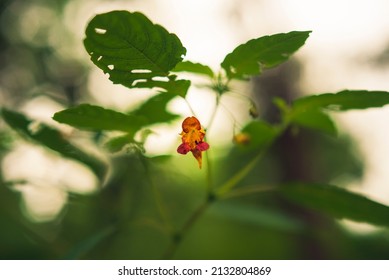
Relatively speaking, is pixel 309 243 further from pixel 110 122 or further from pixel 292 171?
pixel 110 122

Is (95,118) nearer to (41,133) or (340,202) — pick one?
(41,133)

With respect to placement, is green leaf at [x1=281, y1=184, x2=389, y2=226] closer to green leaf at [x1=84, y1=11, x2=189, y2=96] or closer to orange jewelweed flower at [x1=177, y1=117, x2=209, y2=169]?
orange jewelweed flower at [x1=177, y1=117, x2=209, y2=169]

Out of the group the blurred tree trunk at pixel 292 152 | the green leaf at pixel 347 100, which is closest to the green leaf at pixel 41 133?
the green leaf at pixel 347 100

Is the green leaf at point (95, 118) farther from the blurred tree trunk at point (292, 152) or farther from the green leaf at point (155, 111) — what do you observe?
the blurred tree trunk at point (292, 152)

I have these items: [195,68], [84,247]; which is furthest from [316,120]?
[84,247]

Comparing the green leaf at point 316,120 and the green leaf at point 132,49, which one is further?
the green leaf at point 316,120

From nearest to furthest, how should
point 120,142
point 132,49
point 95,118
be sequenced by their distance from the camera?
point 132,49, point 95,118, point 120,142

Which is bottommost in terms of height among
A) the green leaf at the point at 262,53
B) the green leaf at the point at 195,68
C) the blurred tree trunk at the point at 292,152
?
the blurred tree trunk at the point at 292,152
